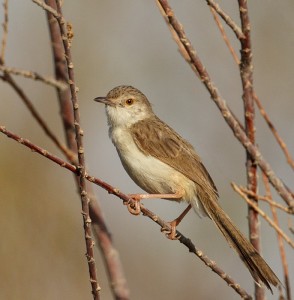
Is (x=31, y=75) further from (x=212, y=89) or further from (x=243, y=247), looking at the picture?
(x=243, y=247)

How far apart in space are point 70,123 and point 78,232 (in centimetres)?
381

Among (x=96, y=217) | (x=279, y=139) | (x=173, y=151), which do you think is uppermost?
(x=173, y=151)

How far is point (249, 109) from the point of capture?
4016 mm

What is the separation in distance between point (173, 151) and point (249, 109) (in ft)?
5.45

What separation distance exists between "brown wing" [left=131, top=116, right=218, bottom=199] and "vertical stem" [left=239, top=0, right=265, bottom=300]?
46.7 inches

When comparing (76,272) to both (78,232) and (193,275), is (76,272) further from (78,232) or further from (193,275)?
(193,275)

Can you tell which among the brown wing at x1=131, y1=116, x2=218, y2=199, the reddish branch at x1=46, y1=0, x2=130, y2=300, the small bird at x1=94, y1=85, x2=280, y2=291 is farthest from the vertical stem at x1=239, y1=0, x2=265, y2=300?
the brown wing at x1=131, y1=116, x2=218, y2=199

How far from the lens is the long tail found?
410cm

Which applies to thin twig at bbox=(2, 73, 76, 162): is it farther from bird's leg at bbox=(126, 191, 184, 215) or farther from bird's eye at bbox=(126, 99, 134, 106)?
bird's eye at bbox=(126, 99, 134, 106)

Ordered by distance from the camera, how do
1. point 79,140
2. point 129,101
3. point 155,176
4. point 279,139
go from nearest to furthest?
point 79,140 < point 279,139 < point 155,176 < point 129,101

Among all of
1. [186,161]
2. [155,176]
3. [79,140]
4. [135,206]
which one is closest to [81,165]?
[79,140]

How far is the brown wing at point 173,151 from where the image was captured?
17.7ft

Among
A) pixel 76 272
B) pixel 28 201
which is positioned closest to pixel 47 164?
pixel 28 201

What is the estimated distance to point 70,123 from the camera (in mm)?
5133
